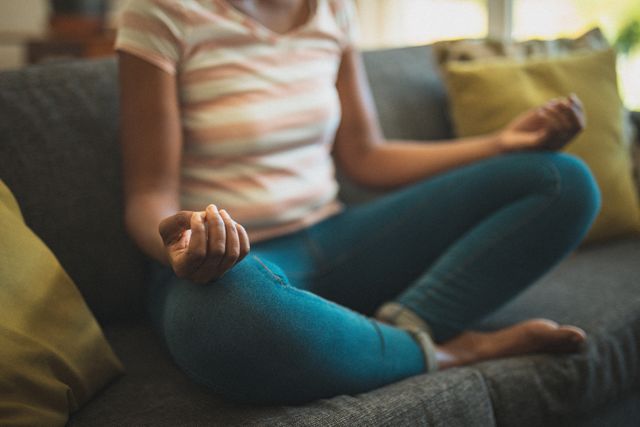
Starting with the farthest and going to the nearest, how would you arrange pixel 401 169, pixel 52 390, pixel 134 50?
pixel 401 169, pixel 134 50, pixel 52 390

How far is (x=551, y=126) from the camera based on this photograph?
3.90 feet

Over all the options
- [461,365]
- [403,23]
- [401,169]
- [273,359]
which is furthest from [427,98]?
[403,23]

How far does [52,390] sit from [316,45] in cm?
71

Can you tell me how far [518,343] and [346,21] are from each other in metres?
0.64

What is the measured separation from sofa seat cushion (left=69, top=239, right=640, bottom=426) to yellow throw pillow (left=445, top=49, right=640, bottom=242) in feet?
0.59

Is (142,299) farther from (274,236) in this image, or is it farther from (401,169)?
(401,169)

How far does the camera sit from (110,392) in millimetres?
961

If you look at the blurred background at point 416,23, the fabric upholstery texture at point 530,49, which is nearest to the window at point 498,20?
the blurred background at point 416,23

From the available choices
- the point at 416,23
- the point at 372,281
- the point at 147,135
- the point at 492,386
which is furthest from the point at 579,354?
the point at 416,23

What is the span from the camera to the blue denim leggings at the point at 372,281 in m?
0.86

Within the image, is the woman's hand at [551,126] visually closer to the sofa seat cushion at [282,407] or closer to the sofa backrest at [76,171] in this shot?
the sofa seat cushion at [282,407]

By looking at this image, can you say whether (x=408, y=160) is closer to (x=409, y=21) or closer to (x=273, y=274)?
(x=273, y=274)

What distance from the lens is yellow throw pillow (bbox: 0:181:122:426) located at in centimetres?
82

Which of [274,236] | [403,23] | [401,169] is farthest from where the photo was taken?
[403,23]
